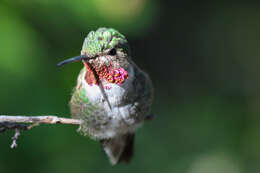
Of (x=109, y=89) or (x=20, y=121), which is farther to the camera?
(x=109, y=89)

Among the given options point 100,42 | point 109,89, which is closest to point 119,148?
point 109,89

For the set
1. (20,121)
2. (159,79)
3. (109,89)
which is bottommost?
(159,79)

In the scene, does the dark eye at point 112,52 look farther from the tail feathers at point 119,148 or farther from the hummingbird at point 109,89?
the tail feathers at point 119,148

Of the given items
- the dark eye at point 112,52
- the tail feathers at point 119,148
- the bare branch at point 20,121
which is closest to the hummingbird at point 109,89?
the dark eye at point 112,52

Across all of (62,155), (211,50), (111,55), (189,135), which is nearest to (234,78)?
(211,50)

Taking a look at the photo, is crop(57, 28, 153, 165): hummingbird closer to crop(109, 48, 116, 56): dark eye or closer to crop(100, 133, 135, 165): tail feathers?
crop(109, 48, 116, 56): dark eye

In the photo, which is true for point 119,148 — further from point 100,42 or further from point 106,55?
point 100,42

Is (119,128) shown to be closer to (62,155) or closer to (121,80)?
(121,80)
